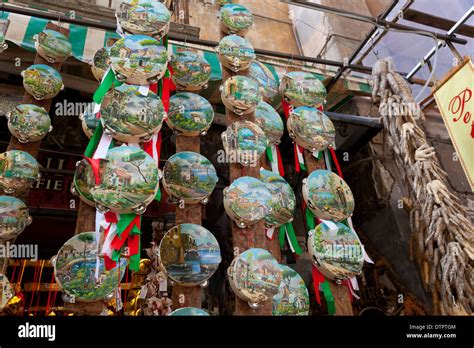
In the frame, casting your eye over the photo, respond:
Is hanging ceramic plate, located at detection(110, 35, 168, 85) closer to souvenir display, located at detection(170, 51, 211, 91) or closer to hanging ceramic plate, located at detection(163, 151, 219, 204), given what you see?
souvenir display, located at detection(170, 51, 211, 91)

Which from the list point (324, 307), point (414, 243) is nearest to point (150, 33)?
point (414, 243)

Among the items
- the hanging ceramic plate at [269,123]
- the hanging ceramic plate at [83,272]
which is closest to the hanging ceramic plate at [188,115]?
the hanging ceramic plate at [269,123]

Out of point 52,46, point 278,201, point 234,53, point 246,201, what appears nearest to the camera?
point 246,201

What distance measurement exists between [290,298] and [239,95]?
141 cm

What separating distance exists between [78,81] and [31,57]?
0.47m

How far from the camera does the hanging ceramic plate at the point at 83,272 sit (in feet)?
5.42

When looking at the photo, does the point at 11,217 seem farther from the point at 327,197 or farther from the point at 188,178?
the point at 327,197

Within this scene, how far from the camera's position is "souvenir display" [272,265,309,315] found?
6.66 ft

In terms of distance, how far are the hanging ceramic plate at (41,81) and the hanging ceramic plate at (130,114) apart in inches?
38.1

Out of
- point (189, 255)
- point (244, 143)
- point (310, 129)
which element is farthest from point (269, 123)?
point (189, 255)

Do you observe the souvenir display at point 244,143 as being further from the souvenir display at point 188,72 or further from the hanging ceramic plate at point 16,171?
the hanging ceramic plate at point 16,171

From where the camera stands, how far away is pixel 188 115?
7.68 feet

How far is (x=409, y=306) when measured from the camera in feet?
11.3

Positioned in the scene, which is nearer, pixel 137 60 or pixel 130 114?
pixel 130 114
